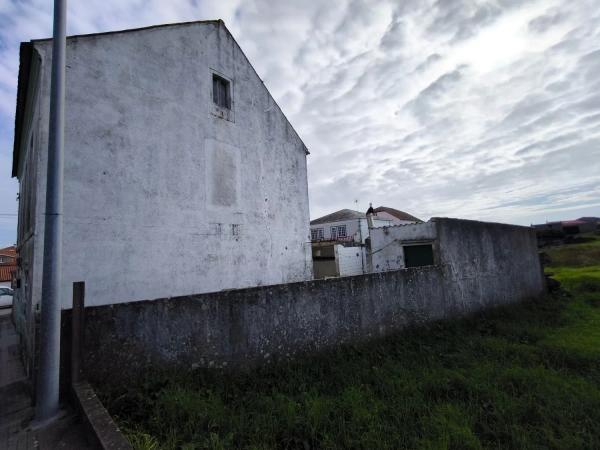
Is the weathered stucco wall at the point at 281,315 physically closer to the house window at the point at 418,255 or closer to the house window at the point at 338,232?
the house window at the point at 418,255

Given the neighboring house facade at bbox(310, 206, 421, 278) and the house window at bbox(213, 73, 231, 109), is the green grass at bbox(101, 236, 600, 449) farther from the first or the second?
the house window at bbox(213, 73, 231, 109)

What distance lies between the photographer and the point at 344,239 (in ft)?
112

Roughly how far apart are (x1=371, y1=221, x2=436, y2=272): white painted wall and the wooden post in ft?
32.6

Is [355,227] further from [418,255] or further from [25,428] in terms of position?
[25,428]

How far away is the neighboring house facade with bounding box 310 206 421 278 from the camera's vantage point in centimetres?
2255

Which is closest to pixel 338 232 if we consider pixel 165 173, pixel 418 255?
pixel 418 255

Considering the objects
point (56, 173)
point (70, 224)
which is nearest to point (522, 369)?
point (56, 173)

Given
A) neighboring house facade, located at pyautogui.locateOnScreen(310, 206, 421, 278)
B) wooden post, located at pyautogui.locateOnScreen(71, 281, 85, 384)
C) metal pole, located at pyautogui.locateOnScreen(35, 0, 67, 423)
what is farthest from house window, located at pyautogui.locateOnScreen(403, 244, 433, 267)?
metal pole, located at pyautogui.locateOnScreen(35, 0, 67, 423)

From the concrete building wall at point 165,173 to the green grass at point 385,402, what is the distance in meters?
3.94

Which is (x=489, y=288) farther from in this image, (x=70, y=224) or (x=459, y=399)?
(x=70, y=224)

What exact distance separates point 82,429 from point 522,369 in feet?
21.6

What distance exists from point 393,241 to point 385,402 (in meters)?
8.80

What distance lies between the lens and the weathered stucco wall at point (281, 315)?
158 inches

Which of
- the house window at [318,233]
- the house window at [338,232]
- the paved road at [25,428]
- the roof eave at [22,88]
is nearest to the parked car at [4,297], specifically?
the roof eave at [22,88]
